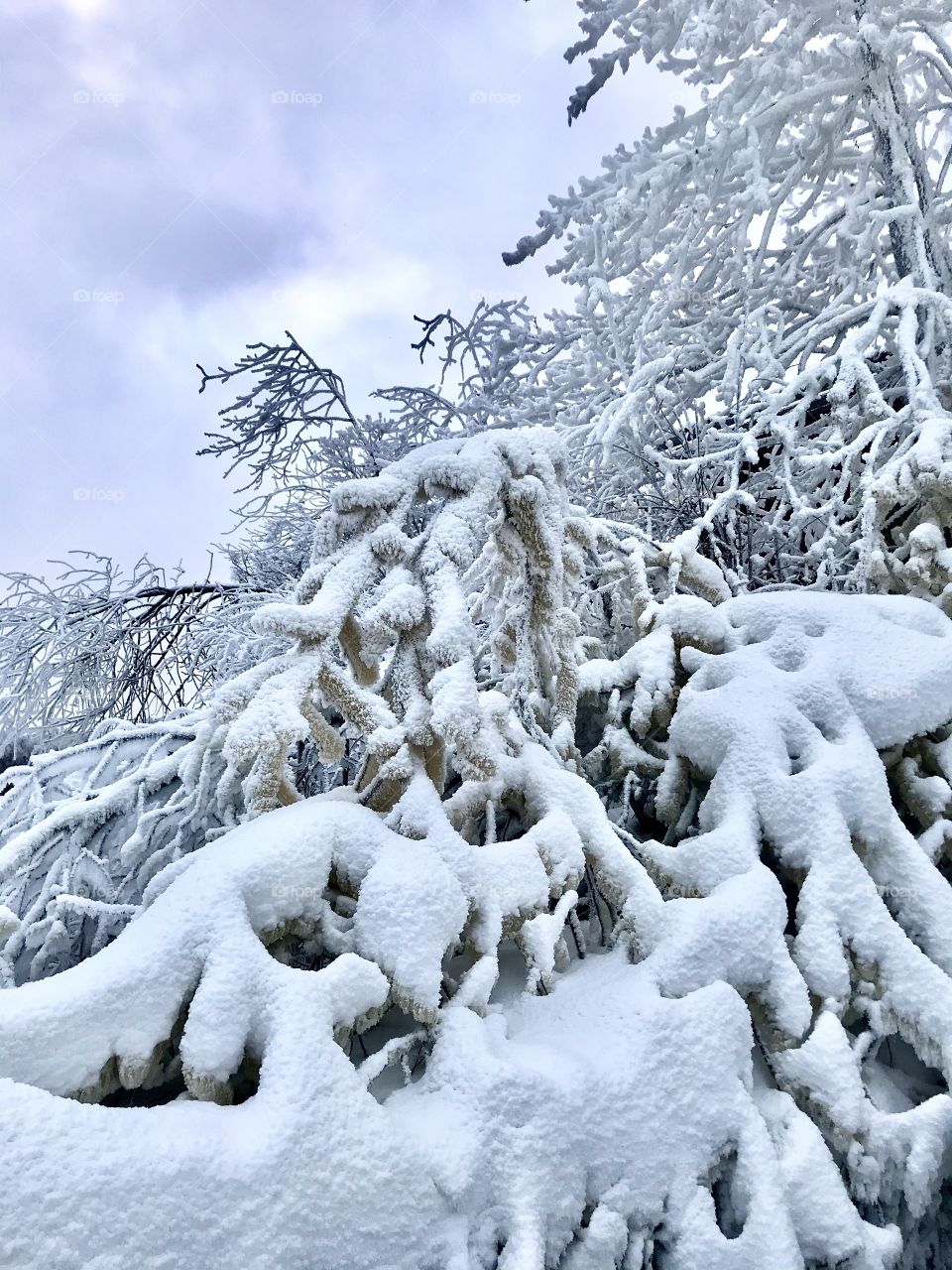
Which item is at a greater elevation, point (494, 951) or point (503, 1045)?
point (494, 951)

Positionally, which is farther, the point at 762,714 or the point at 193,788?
the point at 193,788

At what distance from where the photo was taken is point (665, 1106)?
67.9 inches

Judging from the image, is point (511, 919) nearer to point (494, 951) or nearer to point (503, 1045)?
point (494, 951)

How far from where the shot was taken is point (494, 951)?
1891 mm

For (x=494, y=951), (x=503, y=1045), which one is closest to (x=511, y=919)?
(x=494, y=951)

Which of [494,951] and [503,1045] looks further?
[494,951]

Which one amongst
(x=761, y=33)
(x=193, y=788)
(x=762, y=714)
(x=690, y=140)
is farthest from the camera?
(x=690, y=140)

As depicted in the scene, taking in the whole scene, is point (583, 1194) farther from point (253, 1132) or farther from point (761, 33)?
point (761, 33)

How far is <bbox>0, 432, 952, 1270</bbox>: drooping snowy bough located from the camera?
147 centimetres

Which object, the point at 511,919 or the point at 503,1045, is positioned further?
the point at 511,919

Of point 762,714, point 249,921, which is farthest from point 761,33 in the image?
point 249,921

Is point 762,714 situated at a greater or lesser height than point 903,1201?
greater

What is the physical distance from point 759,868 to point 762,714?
508 millimetres

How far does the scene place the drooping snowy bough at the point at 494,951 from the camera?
147cm
